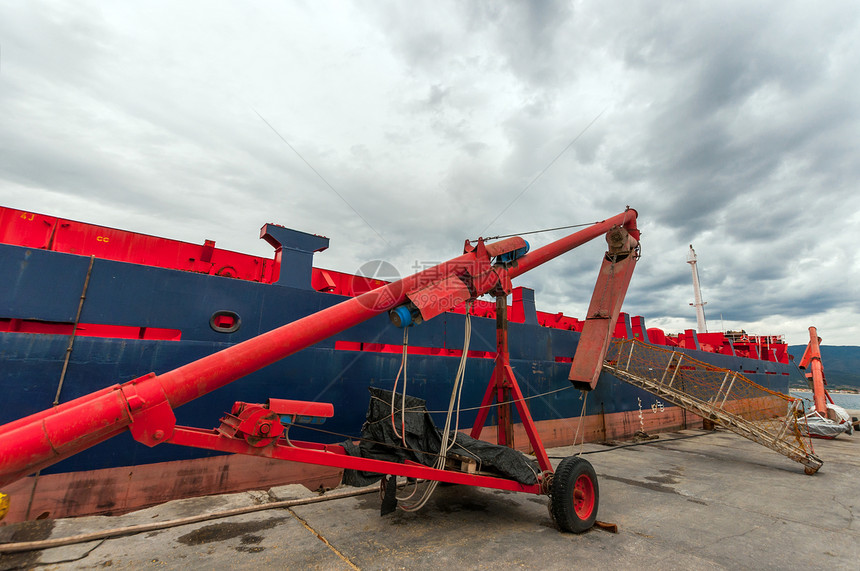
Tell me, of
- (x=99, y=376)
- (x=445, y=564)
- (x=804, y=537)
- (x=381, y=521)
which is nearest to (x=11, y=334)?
(x=99, y=376)

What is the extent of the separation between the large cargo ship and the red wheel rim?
1.26 meters

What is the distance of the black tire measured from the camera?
472 cm

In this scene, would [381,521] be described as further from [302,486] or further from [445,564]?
[302,486]

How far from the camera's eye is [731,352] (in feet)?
75.6

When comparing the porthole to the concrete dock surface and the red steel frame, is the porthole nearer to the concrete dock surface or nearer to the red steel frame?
the concrete dock surface

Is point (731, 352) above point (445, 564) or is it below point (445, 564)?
above

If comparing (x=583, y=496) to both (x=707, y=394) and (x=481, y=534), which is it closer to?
(x=481, y=534)

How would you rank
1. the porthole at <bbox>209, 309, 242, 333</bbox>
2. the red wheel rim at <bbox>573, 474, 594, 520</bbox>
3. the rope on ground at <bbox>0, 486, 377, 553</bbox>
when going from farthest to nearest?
1. the porthole at <bbox>209, 309, 242, 333</bbox>
2. the red wheel rim at <bbox>573, 474, 594, 520</bbox>
3. the rope on ground at <bbox>0, 486, 377, 553</bbox>

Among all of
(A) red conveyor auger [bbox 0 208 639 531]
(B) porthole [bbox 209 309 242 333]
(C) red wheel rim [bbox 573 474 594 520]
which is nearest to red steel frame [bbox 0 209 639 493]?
(A) red conveyor auger [bbox 0 208 639 531]

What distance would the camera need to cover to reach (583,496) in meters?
5.21

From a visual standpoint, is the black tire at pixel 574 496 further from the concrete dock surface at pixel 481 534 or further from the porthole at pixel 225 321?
the porthole at pixel 225 321

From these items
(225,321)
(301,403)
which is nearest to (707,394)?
(301,403)

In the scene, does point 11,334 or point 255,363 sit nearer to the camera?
point 255,363

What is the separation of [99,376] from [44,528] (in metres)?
1.78
